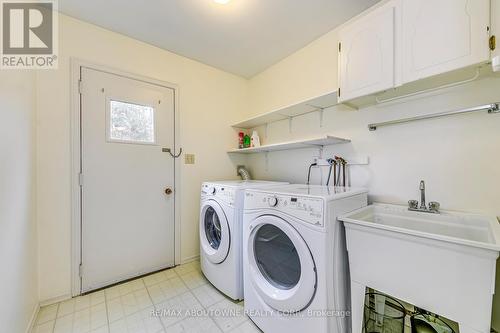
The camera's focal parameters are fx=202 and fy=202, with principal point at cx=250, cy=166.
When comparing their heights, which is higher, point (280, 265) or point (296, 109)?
point (296, 109)

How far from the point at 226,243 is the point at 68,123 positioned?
1703 mm

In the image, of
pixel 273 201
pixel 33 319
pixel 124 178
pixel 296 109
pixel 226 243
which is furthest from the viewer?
pixel 296 109

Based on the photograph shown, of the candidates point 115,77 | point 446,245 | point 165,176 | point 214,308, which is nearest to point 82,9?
point 115,77

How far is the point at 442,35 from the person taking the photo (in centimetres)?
109

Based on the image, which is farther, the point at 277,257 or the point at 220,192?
the point at 220,192

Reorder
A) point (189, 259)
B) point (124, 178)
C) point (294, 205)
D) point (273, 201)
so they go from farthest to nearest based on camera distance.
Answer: point (189, 259), point (124, 178), point (273, 201), point (294, 205)

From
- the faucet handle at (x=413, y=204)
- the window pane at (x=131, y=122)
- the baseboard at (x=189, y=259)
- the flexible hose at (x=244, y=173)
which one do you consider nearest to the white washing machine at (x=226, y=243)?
the baseboard at (x=189, y=259)

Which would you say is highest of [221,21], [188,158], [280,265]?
[221,21]

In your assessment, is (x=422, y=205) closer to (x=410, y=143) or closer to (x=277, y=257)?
(x=410, y=143)

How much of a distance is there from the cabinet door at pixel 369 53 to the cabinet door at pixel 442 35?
7 centimetres

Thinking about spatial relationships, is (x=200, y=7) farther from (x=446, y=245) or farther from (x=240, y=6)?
(x=446, y=245)

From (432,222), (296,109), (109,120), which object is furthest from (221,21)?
(432,222)

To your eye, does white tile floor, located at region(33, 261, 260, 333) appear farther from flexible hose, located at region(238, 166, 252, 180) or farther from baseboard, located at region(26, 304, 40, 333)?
flexible hose, located at region(238, 166, 252, 180)

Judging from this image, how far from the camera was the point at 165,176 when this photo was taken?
222cm
